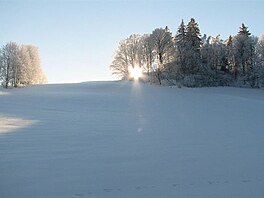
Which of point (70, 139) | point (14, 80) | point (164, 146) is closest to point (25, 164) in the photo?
point (70, 139)

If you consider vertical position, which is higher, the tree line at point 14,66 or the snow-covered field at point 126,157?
the tree line at point 14,66

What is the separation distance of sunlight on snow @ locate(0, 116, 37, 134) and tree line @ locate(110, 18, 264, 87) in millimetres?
31290

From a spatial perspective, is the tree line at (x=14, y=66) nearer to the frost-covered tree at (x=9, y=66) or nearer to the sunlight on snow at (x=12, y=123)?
the frost-covered tree at (x=9, y=66)

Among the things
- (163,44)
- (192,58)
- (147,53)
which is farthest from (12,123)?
(147,53)

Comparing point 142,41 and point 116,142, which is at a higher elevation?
point 142,41

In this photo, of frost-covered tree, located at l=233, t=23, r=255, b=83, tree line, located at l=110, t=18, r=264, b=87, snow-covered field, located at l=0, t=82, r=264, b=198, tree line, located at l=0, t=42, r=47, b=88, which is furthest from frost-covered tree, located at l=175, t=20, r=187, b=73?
snow-covered field, located at l=0, t=82, r=264, b=198

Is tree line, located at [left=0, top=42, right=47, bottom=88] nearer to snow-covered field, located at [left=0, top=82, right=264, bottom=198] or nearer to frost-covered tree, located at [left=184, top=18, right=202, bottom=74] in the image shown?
frost-covered tree, located at [left=184, top=18, right=202, bottom=74]

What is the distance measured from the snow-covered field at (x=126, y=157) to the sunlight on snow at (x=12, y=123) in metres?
0.04

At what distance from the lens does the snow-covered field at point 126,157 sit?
809cm

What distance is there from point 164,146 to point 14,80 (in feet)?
151

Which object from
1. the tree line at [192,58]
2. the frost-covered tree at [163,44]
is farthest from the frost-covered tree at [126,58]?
the frost-covered tree at [163,44]

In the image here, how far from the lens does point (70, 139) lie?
1281cm

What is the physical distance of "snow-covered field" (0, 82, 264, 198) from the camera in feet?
26.5

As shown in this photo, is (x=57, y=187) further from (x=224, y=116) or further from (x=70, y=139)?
(x=224, y=116)
